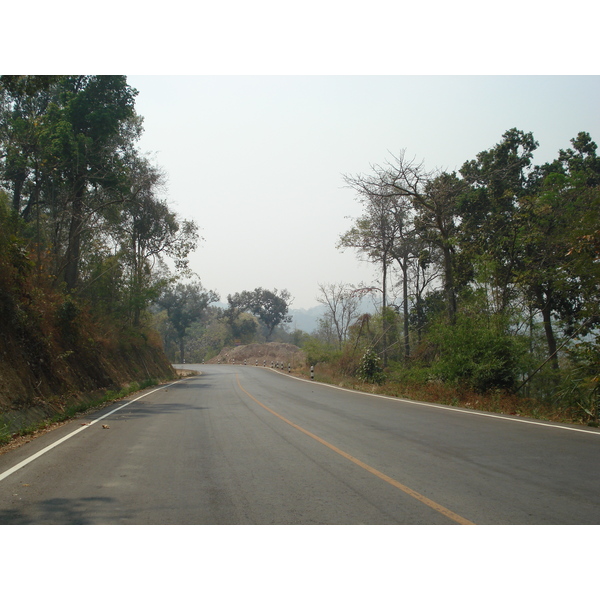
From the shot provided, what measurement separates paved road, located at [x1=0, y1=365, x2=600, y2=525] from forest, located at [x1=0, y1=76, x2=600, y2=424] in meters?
4.19

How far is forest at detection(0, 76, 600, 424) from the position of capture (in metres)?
15.9

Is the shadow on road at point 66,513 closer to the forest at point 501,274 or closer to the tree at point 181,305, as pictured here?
the forest at point 501,274

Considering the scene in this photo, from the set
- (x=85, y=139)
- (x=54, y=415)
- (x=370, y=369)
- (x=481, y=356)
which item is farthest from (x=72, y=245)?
(x=481, y=356)

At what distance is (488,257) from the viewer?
2570cm

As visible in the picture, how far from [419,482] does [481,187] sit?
96.2 ft

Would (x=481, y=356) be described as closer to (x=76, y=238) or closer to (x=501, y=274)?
(x=501, y=274)

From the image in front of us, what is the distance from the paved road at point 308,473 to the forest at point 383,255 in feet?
13.8

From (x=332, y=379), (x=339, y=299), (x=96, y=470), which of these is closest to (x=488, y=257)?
(x=332, y=379)

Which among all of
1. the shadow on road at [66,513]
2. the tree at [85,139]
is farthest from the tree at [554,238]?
the tree at [85,139]

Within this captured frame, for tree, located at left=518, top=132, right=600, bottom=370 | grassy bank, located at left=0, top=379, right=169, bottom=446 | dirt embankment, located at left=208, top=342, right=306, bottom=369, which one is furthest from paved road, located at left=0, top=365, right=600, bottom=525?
dirt embankment, located at left=208, top=342, right=306, bottom=369

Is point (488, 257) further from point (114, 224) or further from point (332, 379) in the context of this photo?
point (114, 224)

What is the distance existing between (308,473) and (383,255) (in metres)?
31.8

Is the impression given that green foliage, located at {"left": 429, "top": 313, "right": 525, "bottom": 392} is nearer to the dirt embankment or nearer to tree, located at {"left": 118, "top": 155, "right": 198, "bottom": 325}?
tree, located at {"left": 118, "top": 155, "right": 198, "bottom": 325}

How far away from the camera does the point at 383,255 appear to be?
37.5 meters
